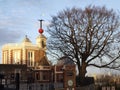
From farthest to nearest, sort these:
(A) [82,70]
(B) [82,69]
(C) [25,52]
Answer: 1. (C) [25,52]
2. (A) [82,70]
3. (B) [82,69]

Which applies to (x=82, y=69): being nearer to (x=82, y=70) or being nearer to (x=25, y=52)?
(x=82, y=70)

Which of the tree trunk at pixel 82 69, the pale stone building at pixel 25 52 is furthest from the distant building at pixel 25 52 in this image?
the tree trunk at pixel 82 69

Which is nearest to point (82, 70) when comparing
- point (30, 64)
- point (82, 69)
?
point (82, 69)

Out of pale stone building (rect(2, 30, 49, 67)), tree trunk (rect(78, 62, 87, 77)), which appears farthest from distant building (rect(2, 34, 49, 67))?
tree trunk (rect(78, 62, 87, 77))

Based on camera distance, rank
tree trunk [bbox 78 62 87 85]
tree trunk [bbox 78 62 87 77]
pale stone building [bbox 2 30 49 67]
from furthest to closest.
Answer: pale stone building [bbox 2 30 49 67]
tree trunk [bbox 78 62 87 77]
tree trunk [bbox 78 62 87 85]

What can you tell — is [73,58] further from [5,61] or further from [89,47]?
[5,61]

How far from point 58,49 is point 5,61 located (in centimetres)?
4109

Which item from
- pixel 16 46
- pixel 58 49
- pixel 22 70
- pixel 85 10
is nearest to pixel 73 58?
pixel 58 49

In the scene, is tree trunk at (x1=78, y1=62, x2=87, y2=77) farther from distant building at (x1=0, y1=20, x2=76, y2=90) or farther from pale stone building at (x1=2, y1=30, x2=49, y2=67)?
pale stone building at (x1=2, y1=30, x2=49, y2=67)

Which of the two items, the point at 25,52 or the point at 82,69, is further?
the point at 25,52

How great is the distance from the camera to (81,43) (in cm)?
6034

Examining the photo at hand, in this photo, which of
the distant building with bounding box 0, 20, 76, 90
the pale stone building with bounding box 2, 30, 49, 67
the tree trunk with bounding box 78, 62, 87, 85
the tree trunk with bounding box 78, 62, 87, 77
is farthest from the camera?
the pale stone building with bounding box 2, 30, 49, 67

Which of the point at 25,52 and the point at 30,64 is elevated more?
the point at 25,52

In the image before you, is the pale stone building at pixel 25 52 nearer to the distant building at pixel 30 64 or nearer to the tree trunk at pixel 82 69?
the distant building at pixel 30 64
